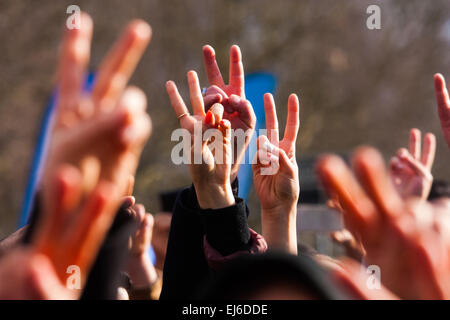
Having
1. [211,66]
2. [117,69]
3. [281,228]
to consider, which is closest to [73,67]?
[117,69]

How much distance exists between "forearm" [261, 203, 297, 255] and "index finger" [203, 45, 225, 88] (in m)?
0.41

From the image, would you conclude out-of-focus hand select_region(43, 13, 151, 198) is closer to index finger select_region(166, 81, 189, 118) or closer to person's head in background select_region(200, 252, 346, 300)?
person's head in background select_region(200, 252, 346, 300)

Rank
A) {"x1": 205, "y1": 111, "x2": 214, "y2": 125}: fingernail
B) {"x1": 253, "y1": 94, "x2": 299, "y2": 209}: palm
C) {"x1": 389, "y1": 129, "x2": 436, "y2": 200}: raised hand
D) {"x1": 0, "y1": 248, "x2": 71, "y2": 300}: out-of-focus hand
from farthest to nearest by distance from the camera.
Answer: {"x1": 389, "y1": 129, "x2": 436, "y2": 200}: raised hand < {"x1": 253, "y1": 94, "x2": 299, "y2": 209}: palm < {"x1": 205, "y1": 111, "x2": 214, "y2": 125}: fingernail < {"x1": 0, "y1": 248, "x2": 71, "y2": 300}: out-of-focus hand

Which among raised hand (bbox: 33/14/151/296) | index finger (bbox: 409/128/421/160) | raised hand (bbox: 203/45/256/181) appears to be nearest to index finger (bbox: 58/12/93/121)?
raised hand (bbox: 33/14/151/296)

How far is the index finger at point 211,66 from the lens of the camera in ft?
5.23

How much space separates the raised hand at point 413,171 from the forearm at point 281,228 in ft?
1.21

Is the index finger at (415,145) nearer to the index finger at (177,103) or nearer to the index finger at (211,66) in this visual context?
the index finger at (211,66)

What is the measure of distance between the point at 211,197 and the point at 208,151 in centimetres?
11

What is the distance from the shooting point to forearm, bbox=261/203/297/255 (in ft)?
4.51

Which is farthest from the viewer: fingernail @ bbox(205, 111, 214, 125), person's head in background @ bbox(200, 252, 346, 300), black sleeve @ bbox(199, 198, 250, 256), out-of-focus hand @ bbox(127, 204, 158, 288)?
out-of-focus hand @ bbox(127, 204, 158, 288)

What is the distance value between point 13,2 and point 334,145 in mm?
5386

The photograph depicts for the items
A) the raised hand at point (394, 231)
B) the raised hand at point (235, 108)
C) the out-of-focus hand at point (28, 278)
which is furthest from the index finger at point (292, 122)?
the out-of-focus hand at point (28, 278)

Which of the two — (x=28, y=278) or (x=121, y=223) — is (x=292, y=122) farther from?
(x=28, y=278)
